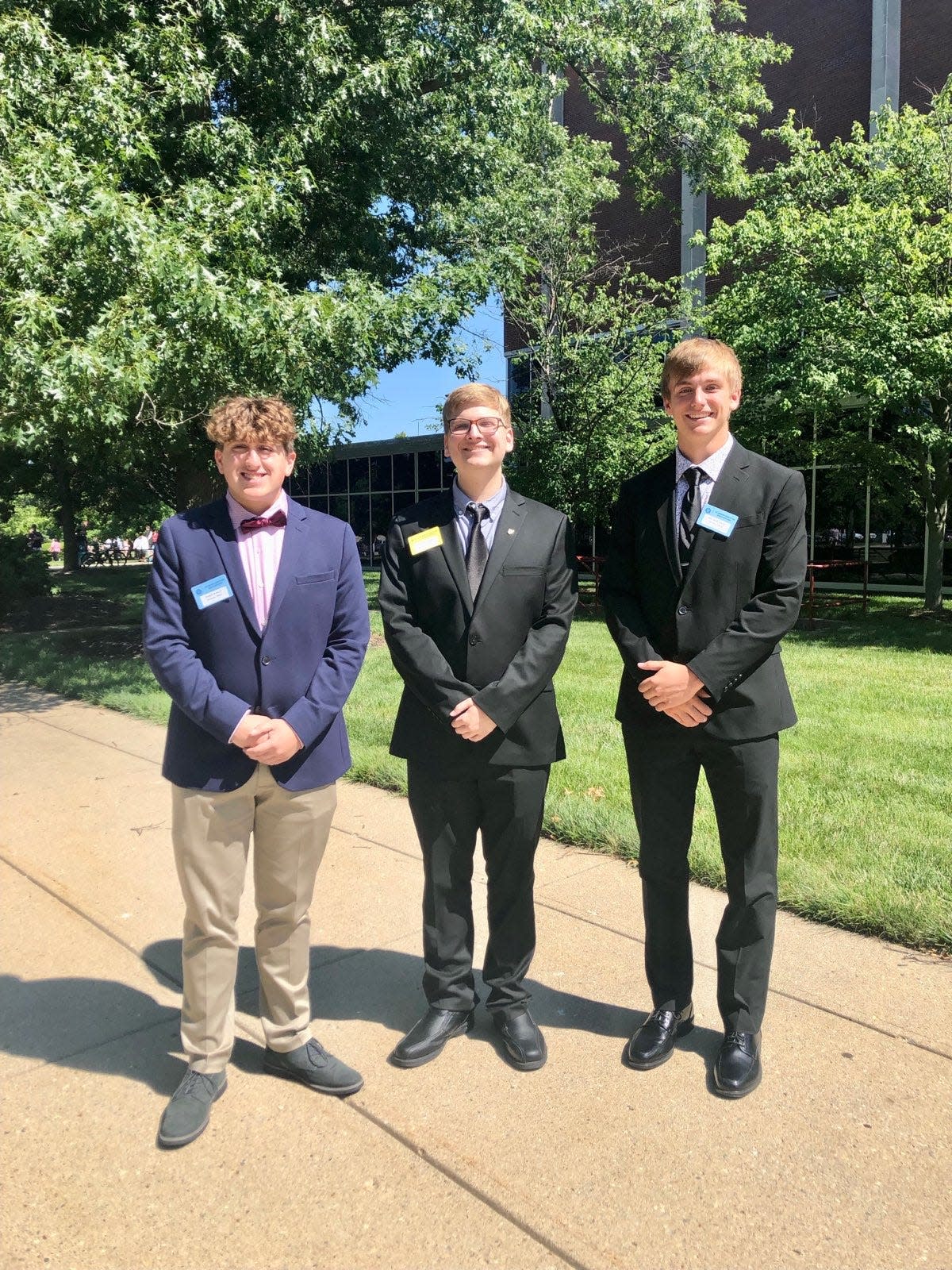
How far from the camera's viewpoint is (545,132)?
14.2 m

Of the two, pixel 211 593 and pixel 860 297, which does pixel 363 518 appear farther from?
pixel 211 593

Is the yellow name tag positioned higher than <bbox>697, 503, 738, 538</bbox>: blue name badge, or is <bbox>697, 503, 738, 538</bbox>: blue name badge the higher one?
<bbox>697, 503, 738, 538</bbox>: blue name badge

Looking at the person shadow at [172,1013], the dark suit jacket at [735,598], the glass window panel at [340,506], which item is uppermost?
the glass window panel at [340,506]

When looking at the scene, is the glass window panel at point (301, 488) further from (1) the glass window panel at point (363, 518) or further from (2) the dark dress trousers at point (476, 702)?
(2) the dark dress trousers at point (476, 702)

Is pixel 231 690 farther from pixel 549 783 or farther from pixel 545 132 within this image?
pixel 545 132

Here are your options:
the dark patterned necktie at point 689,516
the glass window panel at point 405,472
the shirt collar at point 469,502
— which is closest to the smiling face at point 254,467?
the shirt collar at point 469,502

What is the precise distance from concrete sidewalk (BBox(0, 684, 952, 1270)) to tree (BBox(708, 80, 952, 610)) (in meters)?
10.7

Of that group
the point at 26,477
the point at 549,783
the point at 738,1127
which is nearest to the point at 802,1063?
the point at 738,1127

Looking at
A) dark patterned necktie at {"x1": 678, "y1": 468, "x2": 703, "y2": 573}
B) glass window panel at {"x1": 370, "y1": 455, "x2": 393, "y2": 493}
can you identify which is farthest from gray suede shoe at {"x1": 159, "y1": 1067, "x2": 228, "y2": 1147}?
glass window panel at {"x1": 370, "y1": 455, "x2": 393, "y2": 493}

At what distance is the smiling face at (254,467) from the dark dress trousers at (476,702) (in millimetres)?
448

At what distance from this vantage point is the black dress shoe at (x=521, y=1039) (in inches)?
120

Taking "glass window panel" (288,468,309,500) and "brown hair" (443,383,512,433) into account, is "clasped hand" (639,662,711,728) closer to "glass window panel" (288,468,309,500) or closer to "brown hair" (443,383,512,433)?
"brown hair" (443,383,512,433)

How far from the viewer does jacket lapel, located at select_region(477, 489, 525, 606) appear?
3074mm

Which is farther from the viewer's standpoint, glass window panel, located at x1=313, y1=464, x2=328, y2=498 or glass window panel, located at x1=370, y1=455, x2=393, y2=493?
glass window panel, located at x1=313, y1=464, x2=328, y2=498
